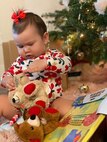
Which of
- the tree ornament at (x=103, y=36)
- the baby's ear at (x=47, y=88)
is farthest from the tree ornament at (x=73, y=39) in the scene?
the baby's ear at (x=47, y=88)

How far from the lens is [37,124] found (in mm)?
896

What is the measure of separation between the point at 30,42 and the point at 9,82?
0.60 ft

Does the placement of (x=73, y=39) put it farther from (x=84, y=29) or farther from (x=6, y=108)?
(x=6, y=108)

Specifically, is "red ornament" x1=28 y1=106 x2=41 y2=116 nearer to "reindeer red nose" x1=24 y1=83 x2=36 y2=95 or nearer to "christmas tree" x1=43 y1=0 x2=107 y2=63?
"reindeer red nose" x1=24 y1=83 x2=36 y2=95

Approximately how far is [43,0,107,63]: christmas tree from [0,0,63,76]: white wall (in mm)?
234

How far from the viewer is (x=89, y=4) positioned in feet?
4.63

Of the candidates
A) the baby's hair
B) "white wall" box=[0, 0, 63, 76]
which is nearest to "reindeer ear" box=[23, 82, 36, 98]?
the baby's hair

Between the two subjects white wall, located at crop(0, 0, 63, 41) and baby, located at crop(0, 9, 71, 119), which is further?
white wall, located at crop(0, 0, 63, 41)

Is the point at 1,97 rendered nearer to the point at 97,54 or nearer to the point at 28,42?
the point at 28,42

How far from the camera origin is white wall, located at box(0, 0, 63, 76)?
1934mm

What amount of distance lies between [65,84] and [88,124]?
86 cm

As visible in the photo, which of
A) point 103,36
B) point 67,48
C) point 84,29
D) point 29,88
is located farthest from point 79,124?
point 67,48

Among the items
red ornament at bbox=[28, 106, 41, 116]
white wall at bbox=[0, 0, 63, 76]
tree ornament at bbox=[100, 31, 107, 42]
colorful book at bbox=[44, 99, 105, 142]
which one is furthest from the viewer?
white wall at bbox=[0, 0, 63, 76]

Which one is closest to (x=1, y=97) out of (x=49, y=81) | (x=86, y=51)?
(x=49, y=81)
